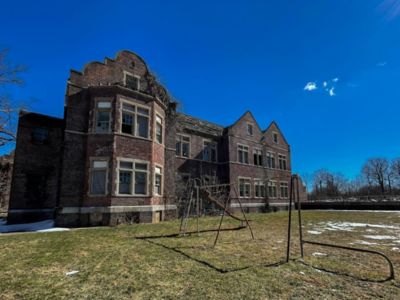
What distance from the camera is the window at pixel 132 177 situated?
1446 cm

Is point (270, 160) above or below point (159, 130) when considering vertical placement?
below

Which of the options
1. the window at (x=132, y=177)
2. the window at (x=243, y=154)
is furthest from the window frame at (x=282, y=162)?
the window at (x=132, y=177)

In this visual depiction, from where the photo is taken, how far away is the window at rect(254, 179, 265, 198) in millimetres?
27972

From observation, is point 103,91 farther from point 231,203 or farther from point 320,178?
point 320,178

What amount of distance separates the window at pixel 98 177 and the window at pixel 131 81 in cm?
596

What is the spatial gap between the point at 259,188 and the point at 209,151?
8.30m

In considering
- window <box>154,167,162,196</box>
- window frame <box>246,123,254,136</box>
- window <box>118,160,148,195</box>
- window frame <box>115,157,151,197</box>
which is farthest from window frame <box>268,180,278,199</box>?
window <box>118,160,148,195</box>

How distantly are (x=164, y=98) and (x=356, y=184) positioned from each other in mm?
83358

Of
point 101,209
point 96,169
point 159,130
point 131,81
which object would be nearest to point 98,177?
point 96,169

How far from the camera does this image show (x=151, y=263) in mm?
6297

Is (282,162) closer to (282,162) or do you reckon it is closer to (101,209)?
(282,162)

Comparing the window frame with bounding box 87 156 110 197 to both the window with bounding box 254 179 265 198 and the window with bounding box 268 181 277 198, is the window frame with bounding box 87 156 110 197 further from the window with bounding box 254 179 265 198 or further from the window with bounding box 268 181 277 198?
the window with bounding box 268 181 277 198

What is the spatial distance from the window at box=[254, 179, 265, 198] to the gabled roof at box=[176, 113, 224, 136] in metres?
7.60

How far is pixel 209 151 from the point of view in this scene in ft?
83.2
